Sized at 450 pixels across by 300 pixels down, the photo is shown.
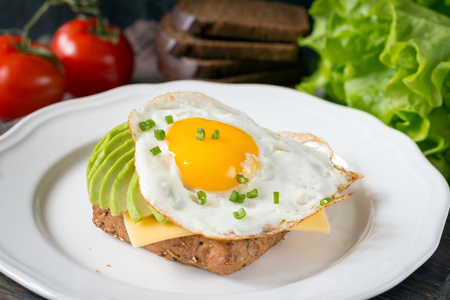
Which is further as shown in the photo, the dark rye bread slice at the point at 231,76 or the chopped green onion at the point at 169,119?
the dark rye bread slice at the point at 231,76

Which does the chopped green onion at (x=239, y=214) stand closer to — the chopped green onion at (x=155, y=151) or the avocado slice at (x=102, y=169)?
the chopped green onion at (x=155, y=151)

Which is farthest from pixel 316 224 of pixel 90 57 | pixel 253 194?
pixel 90 57

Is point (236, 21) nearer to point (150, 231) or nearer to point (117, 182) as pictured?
point (117, 182)

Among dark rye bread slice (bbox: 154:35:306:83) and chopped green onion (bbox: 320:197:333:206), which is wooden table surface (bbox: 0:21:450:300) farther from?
dark rye bread slice (bbox: 154:35:306:83)

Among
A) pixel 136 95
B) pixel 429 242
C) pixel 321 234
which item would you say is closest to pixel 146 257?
pixel 321 234

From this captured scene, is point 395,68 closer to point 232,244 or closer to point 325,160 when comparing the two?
point 325,160

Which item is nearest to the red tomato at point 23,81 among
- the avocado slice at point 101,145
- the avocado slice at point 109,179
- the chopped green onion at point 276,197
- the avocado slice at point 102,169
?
the avocado slice at point 101,145
